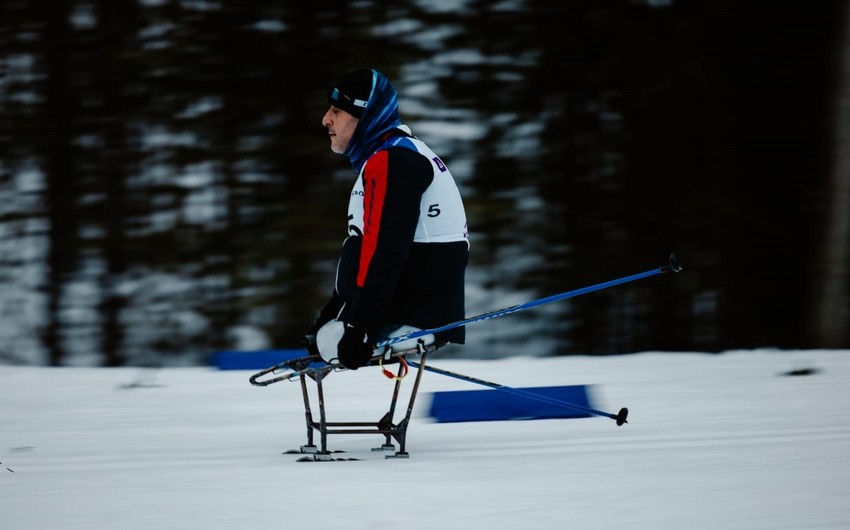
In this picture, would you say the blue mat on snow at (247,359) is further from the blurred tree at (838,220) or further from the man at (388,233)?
the blurred tree at (838,220)

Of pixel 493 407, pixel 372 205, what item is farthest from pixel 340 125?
pixel 493 407

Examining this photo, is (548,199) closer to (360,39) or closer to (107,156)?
(360,39)

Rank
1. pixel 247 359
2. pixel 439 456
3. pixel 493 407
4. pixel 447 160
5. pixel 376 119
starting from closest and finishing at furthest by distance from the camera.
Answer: pixel 376 119 → pixel 439 456 → pixel 493 407 → pixel 247 359 → pixel 447 160

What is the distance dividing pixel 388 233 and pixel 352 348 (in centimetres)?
38

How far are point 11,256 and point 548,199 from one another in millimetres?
3126

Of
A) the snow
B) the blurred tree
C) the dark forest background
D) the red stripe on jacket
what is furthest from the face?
the blurred tree

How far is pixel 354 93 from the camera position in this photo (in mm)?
3576

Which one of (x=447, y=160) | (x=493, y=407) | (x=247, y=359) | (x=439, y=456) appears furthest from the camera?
(x=447, y=160)

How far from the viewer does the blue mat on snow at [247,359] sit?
5855 millimetres

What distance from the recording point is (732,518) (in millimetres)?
2914

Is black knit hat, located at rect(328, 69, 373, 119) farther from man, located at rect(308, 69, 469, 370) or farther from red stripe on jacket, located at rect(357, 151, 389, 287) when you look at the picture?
red stripe on jacket, located at rect(357, 151, 389, 287)

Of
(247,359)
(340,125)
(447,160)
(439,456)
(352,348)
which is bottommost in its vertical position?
(247,359)

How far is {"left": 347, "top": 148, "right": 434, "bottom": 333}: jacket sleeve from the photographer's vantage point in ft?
11.0

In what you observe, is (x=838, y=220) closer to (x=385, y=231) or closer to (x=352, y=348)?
(x=385, y=231)
